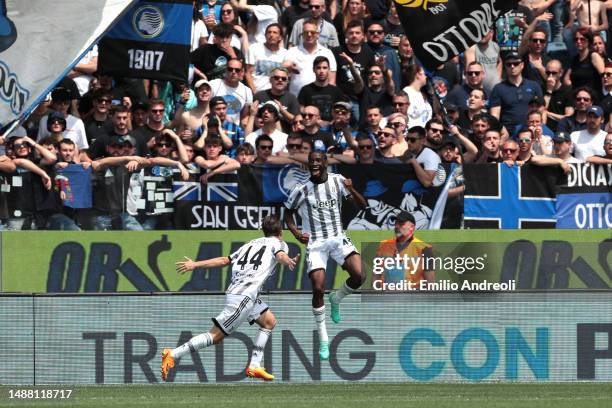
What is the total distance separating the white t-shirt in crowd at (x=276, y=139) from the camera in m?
19.3

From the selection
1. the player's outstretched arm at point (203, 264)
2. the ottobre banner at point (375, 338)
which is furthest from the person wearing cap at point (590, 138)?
the player's outstretched arm at point (203, 264)

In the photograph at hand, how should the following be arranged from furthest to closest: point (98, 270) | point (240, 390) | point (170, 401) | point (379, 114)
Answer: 1. point (379, 114)
2. point (98, 270)
3. point (240, 390)
4. point (170, 401)

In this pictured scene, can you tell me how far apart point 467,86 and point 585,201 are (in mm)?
3327

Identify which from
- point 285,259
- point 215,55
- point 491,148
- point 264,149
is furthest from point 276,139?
point 285,259

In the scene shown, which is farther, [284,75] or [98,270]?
[284,75]

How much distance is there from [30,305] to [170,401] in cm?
270

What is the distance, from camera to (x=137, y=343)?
16297mm

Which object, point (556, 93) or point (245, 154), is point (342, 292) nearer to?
point (245, 154)

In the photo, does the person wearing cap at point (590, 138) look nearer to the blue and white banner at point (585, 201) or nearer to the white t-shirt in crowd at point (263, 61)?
the blue and white banner at point (585, 201)

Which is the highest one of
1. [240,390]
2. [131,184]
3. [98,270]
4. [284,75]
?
[284,75]

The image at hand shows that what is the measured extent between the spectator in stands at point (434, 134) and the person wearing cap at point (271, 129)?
2063 millimetres

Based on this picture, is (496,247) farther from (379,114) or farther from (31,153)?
(31,153)

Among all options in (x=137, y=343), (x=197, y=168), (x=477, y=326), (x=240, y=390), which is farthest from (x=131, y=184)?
(x=477, y=326)

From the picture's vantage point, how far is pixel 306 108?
19219 millimetres
